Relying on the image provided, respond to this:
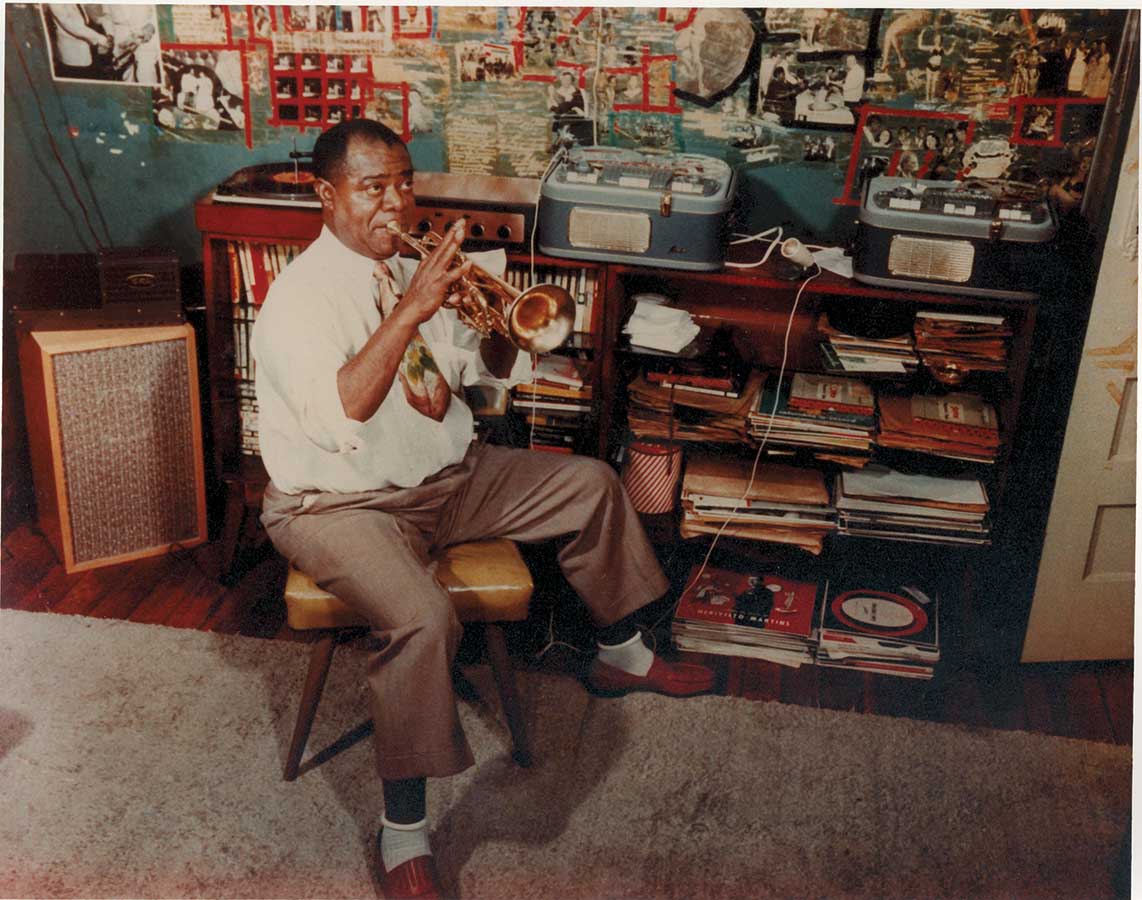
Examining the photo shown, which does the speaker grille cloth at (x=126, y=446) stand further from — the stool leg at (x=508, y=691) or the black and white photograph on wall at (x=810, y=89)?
the black and white photograph on wall at (x=810, y=89)

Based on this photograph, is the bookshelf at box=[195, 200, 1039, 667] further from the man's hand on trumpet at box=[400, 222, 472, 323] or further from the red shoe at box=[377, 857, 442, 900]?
the red shoe at box=[377, 857, 442, 900]

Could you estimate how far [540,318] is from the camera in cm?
226

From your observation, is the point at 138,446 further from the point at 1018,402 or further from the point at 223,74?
the point at 1018,402

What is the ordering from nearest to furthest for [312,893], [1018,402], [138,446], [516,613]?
[312,893], [516,613], [1018,402], [138,446]

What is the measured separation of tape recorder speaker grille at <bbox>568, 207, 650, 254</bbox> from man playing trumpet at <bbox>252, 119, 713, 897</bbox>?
302 mm

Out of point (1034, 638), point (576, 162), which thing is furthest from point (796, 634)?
point (576, 162)

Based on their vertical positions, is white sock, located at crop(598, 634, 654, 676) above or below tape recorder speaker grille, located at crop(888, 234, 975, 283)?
below

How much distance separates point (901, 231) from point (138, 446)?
6.60 ft

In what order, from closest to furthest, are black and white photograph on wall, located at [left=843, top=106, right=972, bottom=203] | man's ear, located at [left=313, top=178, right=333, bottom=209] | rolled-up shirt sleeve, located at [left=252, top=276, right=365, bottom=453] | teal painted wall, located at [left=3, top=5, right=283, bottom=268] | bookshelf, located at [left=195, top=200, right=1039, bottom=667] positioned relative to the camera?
rolled-up shirt sleeve, located at [left=252, top=276, right=365, bottom=453] < man's ear, located at [left=313, top=178, right=333, bottom=209] < bookshelf, located at [left=195, top=200, right=1039, bottom=667] < black and white photograph on wall, located at [left=843, top=106, right=972, bottom=203] < teal painted wall, located at [left=3, top=5, right=283, bottom=268]

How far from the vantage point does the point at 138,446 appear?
295 cm

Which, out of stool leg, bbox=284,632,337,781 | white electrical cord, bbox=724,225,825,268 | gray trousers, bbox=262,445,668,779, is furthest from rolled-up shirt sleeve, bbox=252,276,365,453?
white electrical cord, bbox=724,225,825,268

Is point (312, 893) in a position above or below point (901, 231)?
below

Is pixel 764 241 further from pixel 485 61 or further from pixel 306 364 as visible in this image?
pixel 306 364

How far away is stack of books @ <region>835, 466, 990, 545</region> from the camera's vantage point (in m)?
2.63
